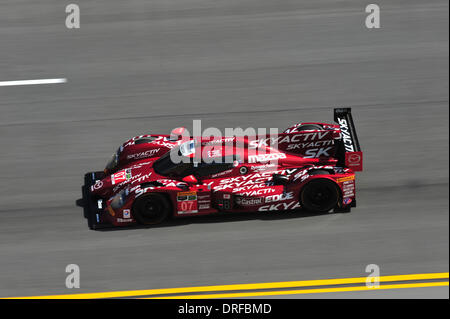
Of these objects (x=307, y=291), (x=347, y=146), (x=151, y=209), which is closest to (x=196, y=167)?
(x=151, y=209)

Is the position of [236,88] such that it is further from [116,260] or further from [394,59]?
[116,260]

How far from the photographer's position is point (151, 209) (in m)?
11.1

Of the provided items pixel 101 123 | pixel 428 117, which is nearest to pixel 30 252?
pixel 101 123

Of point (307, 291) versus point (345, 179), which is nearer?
point (307, 291)

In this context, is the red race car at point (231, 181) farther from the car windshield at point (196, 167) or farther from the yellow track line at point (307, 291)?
the yellow track line at point (307, 291)

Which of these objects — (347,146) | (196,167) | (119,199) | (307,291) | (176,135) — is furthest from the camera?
(176,135)

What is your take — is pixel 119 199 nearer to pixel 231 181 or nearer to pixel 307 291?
pixel 231 181

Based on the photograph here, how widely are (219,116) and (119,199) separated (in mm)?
4424

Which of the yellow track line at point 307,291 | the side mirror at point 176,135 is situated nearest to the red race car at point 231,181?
the side mirror at point 176,135

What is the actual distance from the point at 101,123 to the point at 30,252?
441 cm

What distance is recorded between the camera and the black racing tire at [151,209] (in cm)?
1105

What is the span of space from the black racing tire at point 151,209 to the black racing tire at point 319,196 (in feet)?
8.04

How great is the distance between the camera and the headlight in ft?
36.5

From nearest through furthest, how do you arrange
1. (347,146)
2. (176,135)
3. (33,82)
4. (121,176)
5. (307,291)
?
(307,291), (347,146), (121,176), (176,135), (33,82)
